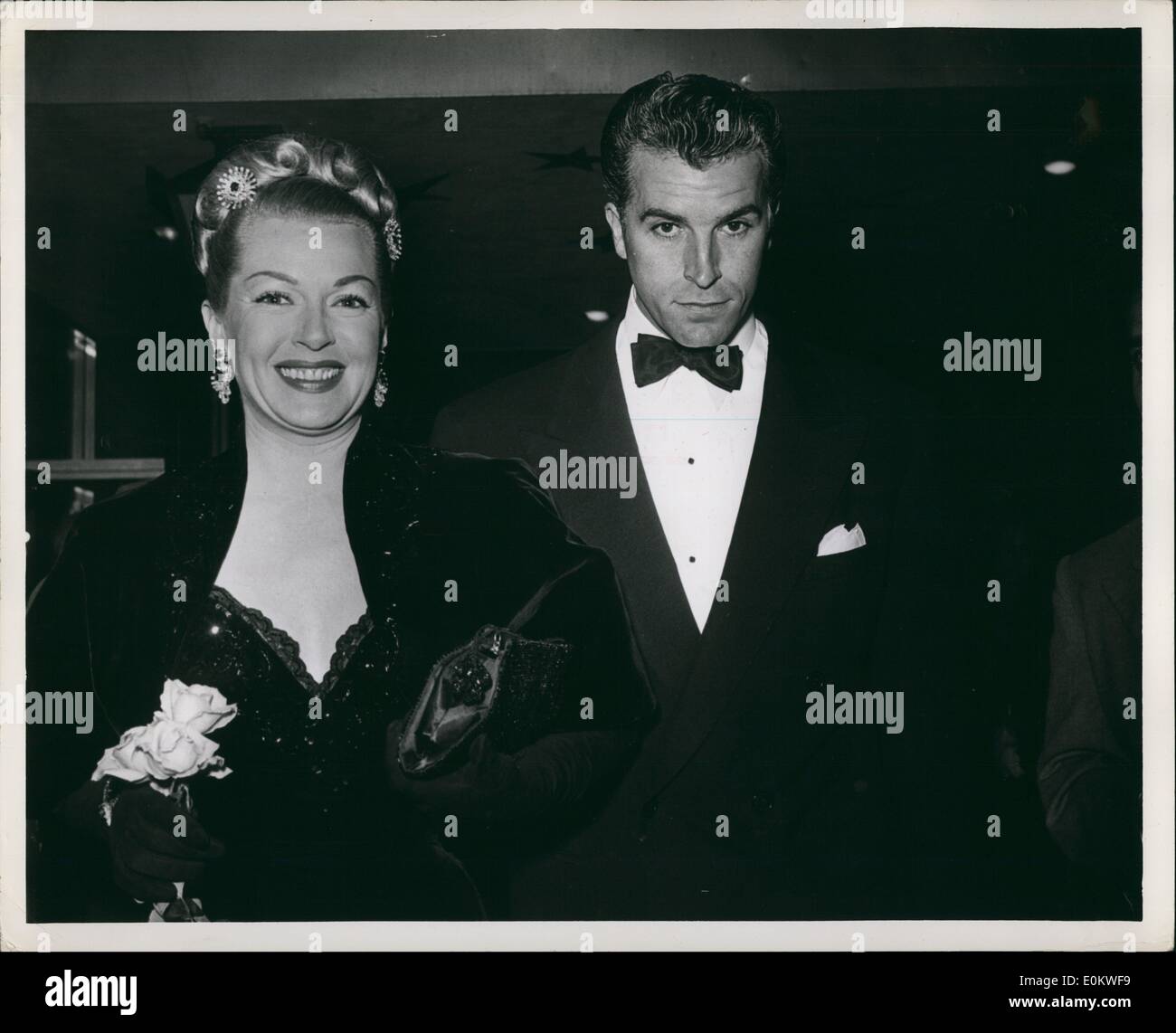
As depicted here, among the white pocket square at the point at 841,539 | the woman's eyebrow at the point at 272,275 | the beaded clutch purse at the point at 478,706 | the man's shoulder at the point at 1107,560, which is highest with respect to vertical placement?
the woman's eyebrow at the point at 272,275

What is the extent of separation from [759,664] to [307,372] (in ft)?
3.75

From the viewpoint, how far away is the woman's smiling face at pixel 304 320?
7.93 ft

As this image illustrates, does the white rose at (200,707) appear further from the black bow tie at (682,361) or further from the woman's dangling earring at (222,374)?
the black bow tie at (682,361)

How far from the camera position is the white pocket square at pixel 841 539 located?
245 centimetres

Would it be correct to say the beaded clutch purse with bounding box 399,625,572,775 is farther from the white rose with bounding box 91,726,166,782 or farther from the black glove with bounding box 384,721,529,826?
the white rose with bounding box 91,726,166,782

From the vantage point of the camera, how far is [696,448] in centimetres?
246

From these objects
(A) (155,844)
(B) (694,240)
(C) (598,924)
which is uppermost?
(B) (694,240)

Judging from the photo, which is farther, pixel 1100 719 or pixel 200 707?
pixel 1100 719

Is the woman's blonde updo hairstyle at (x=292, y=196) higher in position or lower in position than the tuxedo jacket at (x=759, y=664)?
higher

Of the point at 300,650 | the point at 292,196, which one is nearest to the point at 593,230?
the point at 292,196

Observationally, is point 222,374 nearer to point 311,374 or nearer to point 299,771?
point 311,374

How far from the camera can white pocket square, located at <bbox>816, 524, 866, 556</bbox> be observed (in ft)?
8.03

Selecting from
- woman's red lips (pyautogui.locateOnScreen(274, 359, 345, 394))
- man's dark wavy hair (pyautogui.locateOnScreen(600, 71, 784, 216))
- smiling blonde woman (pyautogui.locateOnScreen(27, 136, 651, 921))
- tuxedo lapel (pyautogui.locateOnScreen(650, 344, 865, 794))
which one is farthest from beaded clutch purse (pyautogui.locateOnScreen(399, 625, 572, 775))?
man's dark wavy hair (pyautogui.locateOnScreen(600, 71, 784, 216))

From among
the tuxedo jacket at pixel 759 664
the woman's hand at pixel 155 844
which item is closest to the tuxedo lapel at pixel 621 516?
the tuxedo jacket at pixel 759 664
